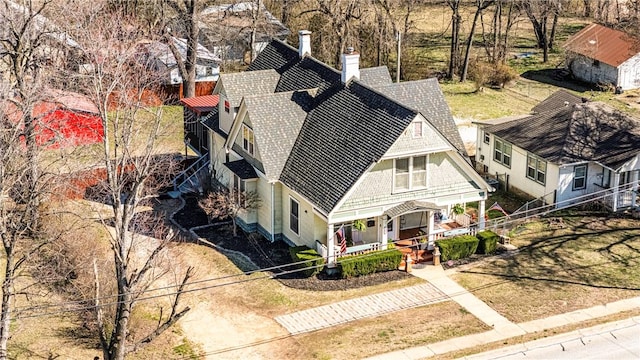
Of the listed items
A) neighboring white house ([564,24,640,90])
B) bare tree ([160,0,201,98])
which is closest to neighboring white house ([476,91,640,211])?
neighboring white house ([564,24,640,90])

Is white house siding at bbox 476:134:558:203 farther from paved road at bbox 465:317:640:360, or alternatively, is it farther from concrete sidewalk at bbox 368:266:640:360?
paved road at bbox 465:317:640:360

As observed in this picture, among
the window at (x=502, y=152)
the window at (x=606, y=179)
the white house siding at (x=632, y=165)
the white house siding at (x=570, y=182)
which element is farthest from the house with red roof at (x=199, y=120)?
the white house siding at (x=632, y=165)

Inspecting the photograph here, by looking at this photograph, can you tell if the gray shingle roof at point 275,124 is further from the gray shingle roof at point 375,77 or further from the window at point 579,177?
the window at point 579,177

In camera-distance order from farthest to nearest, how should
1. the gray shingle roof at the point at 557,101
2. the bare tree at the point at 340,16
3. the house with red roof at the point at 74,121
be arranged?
the bare tree at the point at 340,16 < the gray shingle roof at the point at 557,101 < the house with red roof at the point at 74,121

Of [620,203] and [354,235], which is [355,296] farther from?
[620,203]

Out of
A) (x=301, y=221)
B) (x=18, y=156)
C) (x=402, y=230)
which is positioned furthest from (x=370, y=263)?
(x=18, y=156)

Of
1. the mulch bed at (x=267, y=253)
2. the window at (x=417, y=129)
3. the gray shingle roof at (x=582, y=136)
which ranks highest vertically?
the window at (x=417, y=129)
